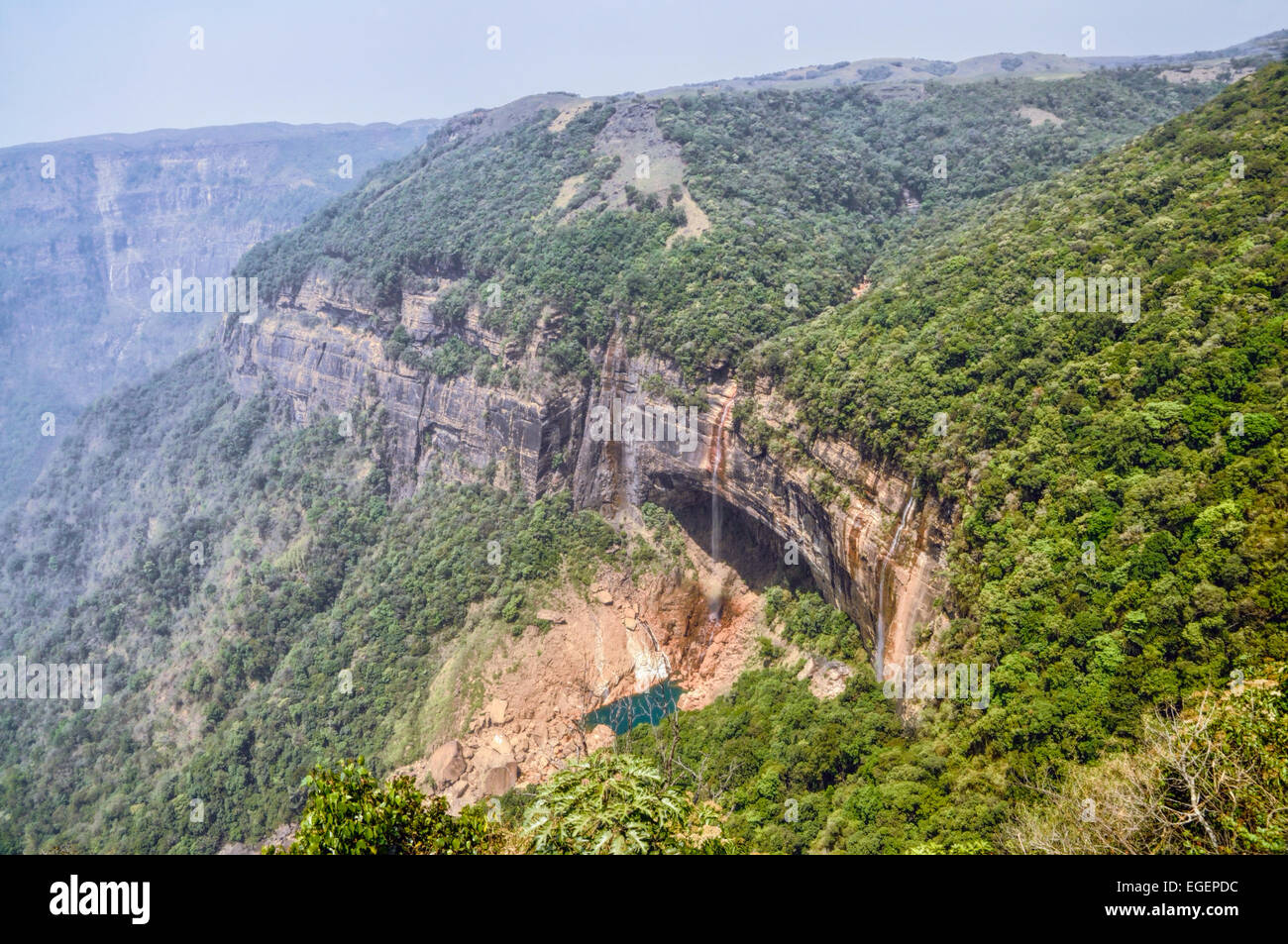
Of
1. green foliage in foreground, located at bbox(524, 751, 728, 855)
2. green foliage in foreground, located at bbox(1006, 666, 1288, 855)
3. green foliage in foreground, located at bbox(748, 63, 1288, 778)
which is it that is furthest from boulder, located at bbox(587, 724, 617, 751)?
green foliage in foreground, located at bbox(524, 751, 728, 855)

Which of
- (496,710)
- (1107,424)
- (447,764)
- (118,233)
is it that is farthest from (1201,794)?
(118,233)

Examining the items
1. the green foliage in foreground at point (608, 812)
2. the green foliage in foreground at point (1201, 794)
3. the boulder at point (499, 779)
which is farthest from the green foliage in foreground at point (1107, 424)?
the boulder at point (499, 779)

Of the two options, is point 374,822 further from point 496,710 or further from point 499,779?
point 496,710

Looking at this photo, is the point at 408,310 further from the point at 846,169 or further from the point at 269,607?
the point at 846,169

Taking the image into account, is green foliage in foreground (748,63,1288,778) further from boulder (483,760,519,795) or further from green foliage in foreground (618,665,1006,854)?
boulder (483,760,519,795)

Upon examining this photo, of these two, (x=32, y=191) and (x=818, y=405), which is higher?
(x=32, y=191)

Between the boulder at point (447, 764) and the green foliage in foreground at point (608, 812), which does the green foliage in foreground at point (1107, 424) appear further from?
the boulder at point (447, 764)
